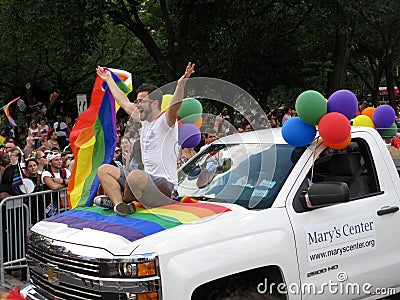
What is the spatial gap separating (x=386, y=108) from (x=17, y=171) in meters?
5.05

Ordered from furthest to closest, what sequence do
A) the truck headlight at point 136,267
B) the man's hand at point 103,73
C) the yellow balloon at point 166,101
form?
1. the man's hand at point 103,73
2. the yellow balloon at point 166,101
3. the truck headlight at point 136,267

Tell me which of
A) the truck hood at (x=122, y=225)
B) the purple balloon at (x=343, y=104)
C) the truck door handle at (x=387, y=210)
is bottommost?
the truck door handle at (x=387, y=210)

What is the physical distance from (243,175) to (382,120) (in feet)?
6.27

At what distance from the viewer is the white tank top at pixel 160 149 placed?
187 inches

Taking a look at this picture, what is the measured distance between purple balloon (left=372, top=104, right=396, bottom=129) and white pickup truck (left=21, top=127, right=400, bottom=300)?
0.81 metres

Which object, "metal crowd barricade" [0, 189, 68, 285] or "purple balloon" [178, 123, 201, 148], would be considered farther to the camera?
"metal crowd barricade" [0, 189, 68, 285]

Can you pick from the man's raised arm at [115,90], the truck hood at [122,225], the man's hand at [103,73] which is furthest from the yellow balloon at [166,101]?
the truck hood at [122,225]

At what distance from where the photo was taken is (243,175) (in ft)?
15.4

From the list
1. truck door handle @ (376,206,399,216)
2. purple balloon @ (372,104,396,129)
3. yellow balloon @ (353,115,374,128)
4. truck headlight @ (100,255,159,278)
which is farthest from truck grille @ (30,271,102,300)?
purple balloon @ (372,104,396,129)

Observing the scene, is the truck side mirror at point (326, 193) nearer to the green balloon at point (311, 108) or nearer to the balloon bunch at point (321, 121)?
the balloon bunch at point (321, 121)

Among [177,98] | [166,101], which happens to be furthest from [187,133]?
[177,98]

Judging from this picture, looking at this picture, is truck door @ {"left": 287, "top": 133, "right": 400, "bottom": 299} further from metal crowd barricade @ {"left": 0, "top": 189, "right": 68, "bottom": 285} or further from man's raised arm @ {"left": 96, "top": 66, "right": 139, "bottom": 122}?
metal crowd barricade @ {"left": 0, "top": 189, "right": 68, "bottom": 285}

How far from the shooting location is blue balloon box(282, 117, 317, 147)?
4.59m

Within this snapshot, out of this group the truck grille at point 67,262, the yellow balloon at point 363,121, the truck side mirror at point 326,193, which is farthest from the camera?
the yellow balloon at point 363,121
